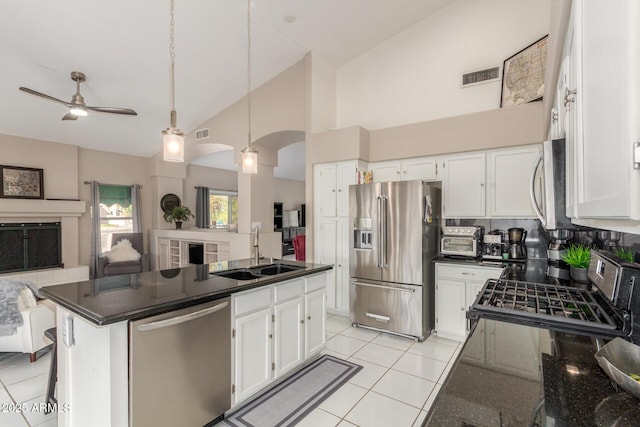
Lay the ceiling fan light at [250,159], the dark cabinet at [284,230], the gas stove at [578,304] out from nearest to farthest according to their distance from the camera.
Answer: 1. the gas stove at [578,304]
2. the ceiling fan light at [250,159]
3. the dark cabinet at [284,230]

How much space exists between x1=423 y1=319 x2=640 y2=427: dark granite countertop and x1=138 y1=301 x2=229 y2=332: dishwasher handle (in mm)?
1503

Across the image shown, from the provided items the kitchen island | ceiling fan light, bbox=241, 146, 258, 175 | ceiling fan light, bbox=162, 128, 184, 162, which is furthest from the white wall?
the kitchen island

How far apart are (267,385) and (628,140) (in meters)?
2.61

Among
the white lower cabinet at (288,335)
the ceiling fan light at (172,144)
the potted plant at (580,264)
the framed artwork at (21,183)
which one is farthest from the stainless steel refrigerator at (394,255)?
the framed artwork at (21,183)

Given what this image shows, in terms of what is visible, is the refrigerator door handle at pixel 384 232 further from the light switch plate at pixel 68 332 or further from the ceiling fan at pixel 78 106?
the ceiling fan at pixel 78 106

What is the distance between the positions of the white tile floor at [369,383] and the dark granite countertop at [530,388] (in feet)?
4.65

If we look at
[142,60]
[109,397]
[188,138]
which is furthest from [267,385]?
[188,138]

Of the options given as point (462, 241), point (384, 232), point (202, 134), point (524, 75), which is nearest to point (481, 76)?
point (524, 75)

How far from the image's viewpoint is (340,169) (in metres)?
4.50

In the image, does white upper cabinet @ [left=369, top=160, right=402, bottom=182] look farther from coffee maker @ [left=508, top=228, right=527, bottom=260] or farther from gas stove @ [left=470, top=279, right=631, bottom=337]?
gas stove @ [left=470, top=279, right=631, bottom=337]

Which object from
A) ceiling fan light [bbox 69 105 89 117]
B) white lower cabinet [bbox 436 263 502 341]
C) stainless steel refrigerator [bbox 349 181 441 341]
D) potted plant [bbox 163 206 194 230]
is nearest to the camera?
white lower cabinet [bbox 436 263 502 341]

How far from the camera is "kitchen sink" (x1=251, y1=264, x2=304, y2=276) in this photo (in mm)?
3000

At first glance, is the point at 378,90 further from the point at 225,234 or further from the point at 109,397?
the point at 109,397

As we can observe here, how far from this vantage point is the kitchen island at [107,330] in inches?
63.2
